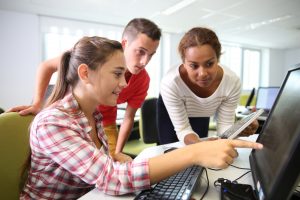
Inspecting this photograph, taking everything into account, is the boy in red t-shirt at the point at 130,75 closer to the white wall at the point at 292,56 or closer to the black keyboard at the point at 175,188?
the black keyboard at the point at 175,188

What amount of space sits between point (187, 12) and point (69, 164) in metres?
4.01

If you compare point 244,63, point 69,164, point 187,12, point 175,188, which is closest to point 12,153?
point 69,164

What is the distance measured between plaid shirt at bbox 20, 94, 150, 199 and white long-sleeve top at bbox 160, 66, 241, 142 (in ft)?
2.09

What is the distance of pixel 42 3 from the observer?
12.4 feet

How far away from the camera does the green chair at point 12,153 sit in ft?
2.44

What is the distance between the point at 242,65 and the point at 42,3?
6.17m

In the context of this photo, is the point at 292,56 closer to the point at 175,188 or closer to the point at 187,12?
the point at 187,12

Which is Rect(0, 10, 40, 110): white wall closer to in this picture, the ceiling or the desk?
the ceiling

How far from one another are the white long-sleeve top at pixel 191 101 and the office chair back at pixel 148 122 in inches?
33.8

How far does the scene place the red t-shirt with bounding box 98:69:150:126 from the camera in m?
1.57

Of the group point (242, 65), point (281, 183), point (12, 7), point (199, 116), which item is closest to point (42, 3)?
point (12, 7)

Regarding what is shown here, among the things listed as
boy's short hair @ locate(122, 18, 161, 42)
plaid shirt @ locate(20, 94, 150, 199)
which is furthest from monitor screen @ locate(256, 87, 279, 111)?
plaid shirt @ locate(20, 94, 150, 199)

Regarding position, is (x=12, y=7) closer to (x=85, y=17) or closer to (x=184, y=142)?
(x=85, y=17)

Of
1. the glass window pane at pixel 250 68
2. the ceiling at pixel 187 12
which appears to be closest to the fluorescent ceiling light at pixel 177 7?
the ceiling at pixel 187 12
